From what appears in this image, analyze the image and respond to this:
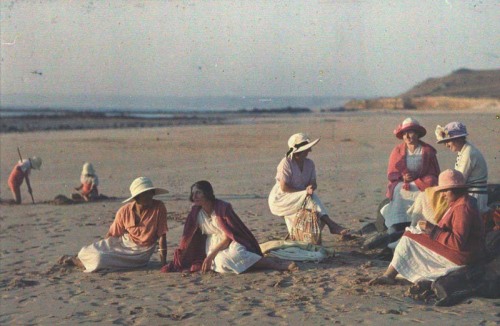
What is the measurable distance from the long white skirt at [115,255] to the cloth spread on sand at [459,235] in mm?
2995

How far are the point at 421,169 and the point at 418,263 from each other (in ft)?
7.25

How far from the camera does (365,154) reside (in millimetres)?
20875

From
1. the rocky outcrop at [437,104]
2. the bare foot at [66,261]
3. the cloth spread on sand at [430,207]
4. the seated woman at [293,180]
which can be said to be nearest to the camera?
the cloth spread on sand at [430,207]

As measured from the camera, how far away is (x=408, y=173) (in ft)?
28.2

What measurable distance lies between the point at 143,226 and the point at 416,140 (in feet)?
10.4

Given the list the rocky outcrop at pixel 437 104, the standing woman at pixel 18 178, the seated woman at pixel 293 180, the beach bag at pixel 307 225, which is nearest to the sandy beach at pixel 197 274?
the standing woman at pixel 18 178

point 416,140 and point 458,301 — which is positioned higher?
point 416,140

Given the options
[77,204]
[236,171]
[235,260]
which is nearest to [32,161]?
[77,204]

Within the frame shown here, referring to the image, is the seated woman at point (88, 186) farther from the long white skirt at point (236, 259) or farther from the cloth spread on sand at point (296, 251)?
the long white skirt at point (236, 259)

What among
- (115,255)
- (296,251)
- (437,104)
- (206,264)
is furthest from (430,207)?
(437,104)

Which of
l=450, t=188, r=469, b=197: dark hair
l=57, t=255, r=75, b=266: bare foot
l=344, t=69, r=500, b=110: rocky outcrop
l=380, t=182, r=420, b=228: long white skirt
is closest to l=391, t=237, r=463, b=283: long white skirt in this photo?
l=450, t=188, r=469, b=197: dark hair

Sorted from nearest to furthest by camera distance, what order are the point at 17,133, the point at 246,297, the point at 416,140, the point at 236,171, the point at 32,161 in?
the point at 246,297 < the point at 416,140 < the point at 32,161 < the point at 236,171 < the point at 17,133

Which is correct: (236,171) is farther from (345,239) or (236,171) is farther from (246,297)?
(246,297)

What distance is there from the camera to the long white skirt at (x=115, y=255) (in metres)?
7.98
